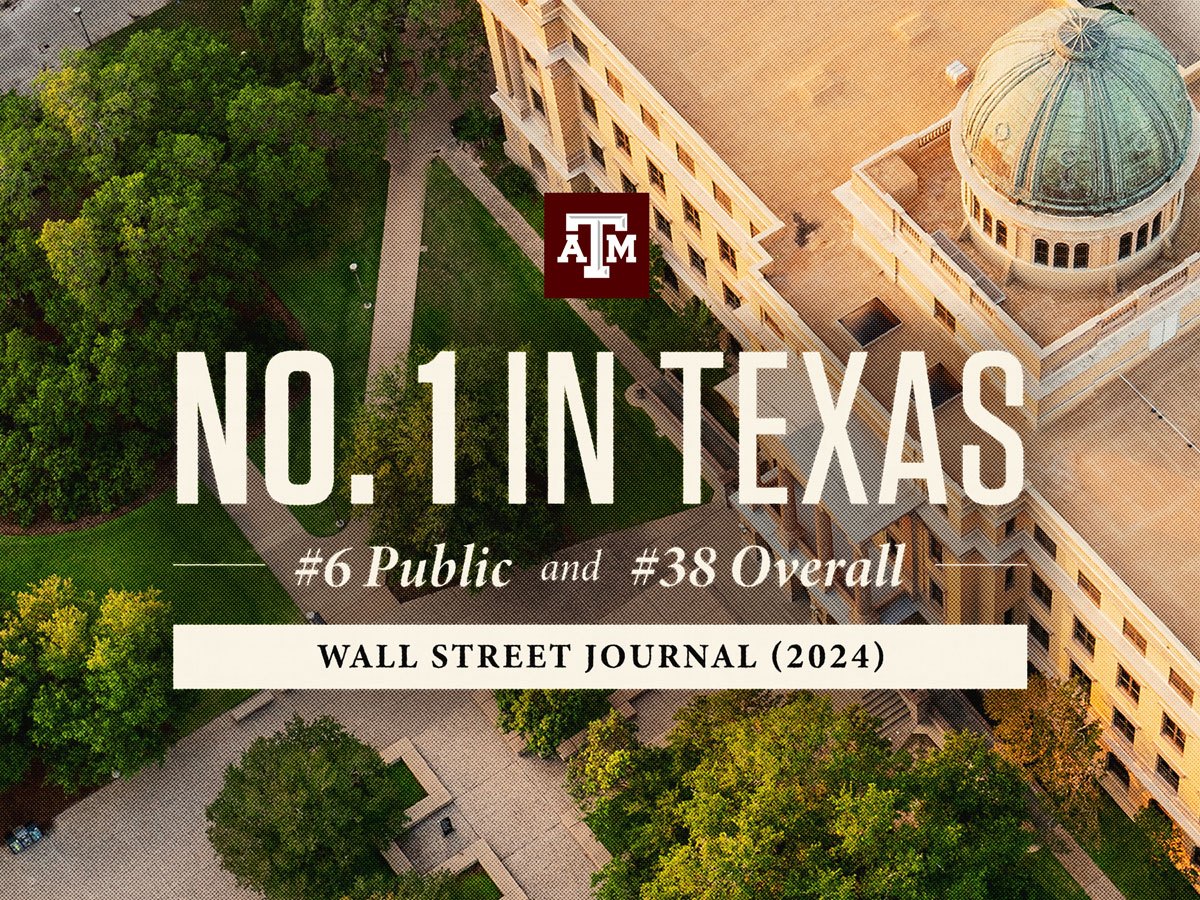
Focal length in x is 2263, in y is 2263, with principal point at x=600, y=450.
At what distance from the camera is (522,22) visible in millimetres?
141500

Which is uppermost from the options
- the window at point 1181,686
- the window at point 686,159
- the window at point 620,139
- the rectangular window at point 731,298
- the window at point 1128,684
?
the window at point 620,139

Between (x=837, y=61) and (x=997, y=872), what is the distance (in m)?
47.7

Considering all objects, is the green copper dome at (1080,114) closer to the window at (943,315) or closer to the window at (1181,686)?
the window at (943,315)

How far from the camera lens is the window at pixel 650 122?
13450 cm

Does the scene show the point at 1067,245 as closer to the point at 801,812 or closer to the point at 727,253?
the point at 727,253

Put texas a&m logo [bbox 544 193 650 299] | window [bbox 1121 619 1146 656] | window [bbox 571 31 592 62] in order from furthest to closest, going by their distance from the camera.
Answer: window [bbox 571 31 592 62] → texas a&m logo [bbox 544 193 650 299] → window [bbox 1121 619 1146 656]

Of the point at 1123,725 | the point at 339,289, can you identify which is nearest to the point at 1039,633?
the point at 1123,725

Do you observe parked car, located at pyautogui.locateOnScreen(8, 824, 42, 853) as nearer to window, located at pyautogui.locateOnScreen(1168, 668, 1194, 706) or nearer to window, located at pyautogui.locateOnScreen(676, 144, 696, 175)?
window, located at pyautogui.locateOnScreen(676, 144, 696, 175)

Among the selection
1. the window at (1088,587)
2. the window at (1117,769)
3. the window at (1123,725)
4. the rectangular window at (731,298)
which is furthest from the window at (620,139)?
the window at (1117,769)

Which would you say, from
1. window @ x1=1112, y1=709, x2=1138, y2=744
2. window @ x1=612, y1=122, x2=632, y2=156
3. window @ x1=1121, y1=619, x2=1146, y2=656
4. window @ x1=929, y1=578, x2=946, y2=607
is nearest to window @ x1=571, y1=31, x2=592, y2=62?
window @ x1=612, y1=122, x2=632, y2=156

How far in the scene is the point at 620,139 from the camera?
141125mm

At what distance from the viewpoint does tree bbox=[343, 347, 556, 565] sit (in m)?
131

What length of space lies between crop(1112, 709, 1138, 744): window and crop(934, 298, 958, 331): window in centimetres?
2253

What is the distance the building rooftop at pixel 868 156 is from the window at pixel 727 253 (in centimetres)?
615
